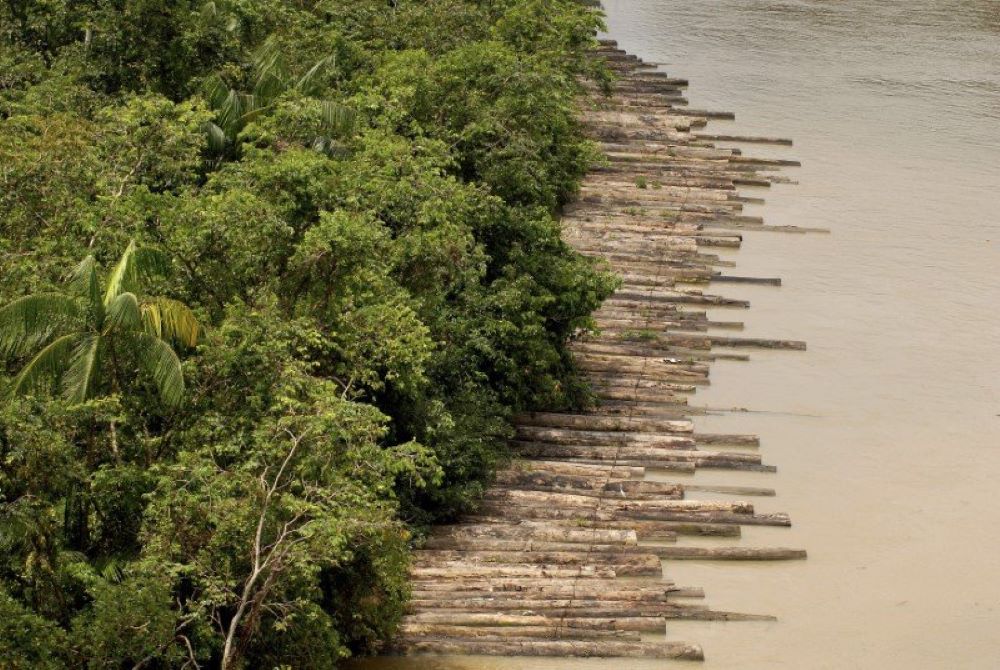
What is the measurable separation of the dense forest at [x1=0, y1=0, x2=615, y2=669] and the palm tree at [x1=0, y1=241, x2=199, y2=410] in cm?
3

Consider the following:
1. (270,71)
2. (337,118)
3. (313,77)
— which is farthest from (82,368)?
(313,77)

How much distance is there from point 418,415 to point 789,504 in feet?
18.4

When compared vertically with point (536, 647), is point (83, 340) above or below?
above

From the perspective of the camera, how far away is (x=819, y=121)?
41375 mm

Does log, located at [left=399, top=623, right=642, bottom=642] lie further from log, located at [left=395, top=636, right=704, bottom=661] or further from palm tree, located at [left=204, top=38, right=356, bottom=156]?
palm tree, located at [left=204, top=38, right=356, bottom=156]

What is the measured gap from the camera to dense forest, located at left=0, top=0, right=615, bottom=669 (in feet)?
50.9

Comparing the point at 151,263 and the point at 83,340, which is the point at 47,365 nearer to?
the point at 83,340

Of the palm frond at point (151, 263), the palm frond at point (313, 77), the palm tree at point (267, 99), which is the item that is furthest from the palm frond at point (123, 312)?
the palm frond at point (313, 77)

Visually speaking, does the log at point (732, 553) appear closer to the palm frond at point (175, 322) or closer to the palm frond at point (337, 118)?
the palm frond at point (175, 322)

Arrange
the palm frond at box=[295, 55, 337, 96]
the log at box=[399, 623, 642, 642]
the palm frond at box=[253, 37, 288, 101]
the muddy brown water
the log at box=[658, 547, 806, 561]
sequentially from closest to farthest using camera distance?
the log at box=[399, 623, 642, 642]
the muddy brown water
the log at box=[658, 547, 806, 561]
the palm frond at box=[253, 37, 288, 101]
the palm frond at box=[295, 55, 337, 96]

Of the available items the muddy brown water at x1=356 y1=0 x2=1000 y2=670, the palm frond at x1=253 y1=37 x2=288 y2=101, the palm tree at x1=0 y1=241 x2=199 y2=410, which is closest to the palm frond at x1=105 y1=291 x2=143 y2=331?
the palm tree at x1=0 y1=241 x2=199 y2=410

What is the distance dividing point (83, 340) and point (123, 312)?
0.51 metres

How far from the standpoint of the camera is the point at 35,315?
647 inches

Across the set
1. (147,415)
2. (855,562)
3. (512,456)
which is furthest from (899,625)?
(147,415)
